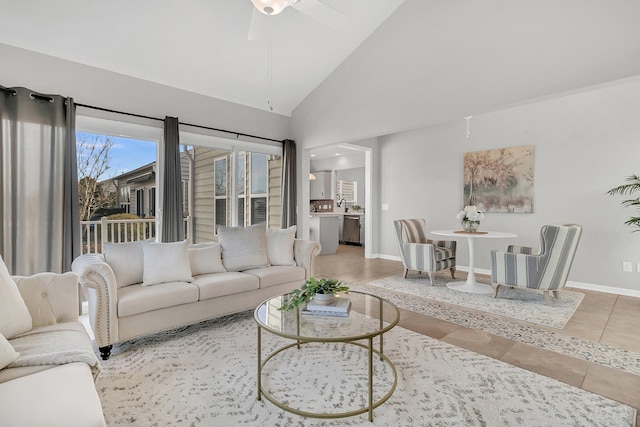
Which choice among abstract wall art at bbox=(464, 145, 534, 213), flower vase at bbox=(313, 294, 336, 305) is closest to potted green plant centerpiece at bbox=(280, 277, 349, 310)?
flower vase at bbox=(313, 294, 336, 305)

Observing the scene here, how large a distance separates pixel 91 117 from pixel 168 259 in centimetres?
213

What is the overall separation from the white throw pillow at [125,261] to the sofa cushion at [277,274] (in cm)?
105

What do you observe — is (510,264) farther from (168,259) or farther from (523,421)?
(168,259)

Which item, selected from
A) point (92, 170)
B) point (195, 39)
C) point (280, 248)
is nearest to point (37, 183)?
point (92, 170)

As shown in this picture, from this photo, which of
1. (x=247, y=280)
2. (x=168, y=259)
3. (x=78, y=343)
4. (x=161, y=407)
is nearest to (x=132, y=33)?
(x=168, y=259)

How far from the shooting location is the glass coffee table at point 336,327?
5.73 ft

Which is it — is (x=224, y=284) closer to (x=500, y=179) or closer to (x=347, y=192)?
(x=500, y=179)

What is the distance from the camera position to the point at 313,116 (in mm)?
5488

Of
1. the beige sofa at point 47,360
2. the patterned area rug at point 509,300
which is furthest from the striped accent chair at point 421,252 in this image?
the beige sofa at point 47,360

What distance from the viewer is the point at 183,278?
303cm

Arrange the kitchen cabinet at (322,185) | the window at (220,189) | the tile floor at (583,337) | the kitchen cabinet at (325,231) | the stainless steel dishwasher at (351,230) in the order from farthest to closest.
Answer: the kitchen cabinet at (322,185), the stainless steel dishwasher at (351,230), the kitchen cabinet at (325,231), the window at (220,189), the tile floor at (583,337)

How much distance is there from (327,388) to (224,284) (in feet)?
4.88

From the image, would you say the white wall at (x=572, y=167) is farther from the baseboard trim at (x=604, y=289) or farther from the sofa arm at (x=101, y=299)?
the sofa arm at (x=101, y=299)

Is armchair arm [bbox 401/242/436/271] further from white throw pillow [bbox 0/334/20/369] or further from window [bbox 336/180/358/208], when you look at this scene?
window [bbox 336/180/358/208]
